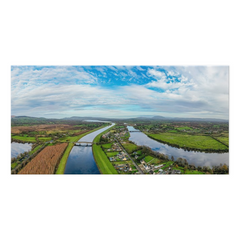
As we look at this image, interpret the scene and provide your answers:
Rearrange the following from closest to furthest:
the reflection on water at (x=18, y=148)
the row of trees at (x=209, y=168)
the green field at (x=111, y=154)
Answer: the row of trees at (x=209, y=168) → the reflection on water at (x=18, y=148) → the green field at (x=111, y=154)

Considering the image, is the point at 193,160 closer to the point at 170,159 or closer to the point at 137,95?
the point at 170,159

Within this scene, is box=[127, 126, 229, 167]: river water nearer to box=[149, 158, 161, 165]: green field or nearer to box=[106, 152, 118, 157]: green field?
box=[149, 158, 161, 165]: green field

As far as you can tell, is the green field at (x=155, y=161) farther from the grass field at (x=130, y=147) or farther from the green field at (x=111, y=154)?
the green field at (x=111, y=154)

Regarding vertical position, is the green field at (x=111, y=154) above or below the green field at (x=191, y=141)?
below

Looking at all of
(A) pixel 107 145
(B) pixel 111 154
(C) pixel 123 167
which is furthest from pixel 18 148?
(C) pixel 123 167

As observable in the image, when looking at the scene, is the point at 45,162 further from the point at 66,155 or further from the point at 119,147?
the point at 119,147

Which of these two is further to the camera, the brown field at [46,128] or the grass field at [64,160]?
the brown field at [46,128]

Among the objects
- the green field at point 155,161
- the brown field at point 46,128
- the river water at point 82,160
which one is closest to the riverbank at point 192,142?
the green field at point 155,161
